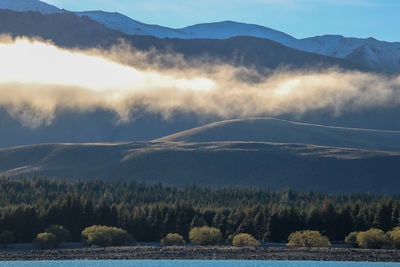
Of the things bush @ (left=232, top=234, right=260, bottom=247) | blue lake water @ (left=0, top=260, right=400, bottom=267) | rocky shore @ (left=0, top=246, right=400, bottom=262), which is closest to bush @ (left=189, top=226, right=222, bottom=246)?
bush @ (left=232, top=234, right=260, bottom=247)

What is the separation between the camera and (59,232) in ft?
379

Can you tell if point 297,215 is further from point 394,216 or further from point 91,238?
point 91,238

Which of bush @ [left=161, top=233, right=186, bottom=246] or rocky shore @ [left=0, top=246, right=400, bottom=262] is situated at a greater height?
rocky shore @ [left=0, top=246, right=400, bottom=262]

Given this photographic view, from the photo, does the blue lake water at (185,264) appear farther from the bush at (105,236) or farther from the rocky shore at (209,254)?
the bush at (105,236)

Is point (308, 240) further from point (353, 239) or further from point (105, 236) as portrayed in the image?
point (105, 236)

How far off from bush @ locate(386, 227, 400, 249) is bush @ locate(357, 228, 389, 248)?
0.76 m

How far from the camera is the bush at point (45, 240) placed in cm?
11256

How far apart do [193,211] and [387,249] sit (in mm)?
36929

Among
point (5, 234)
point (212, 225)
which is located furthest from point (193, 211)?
point (5, 234)

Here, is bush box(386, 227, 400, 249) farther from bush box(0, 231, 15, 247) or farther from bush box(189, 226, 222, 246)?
bush box(0, 231, 15, 247)

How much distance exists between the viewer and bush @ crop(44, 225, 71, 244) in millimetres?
115194

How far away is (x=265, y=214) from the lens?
412 ft

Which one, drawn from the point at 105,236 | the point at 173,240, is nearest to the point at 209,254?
the point at 173,240

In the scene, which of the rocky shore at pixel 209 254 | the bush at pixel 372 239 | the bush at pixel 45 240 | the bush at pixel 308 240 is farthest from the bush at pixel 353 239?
the bush at pixel 45 240
